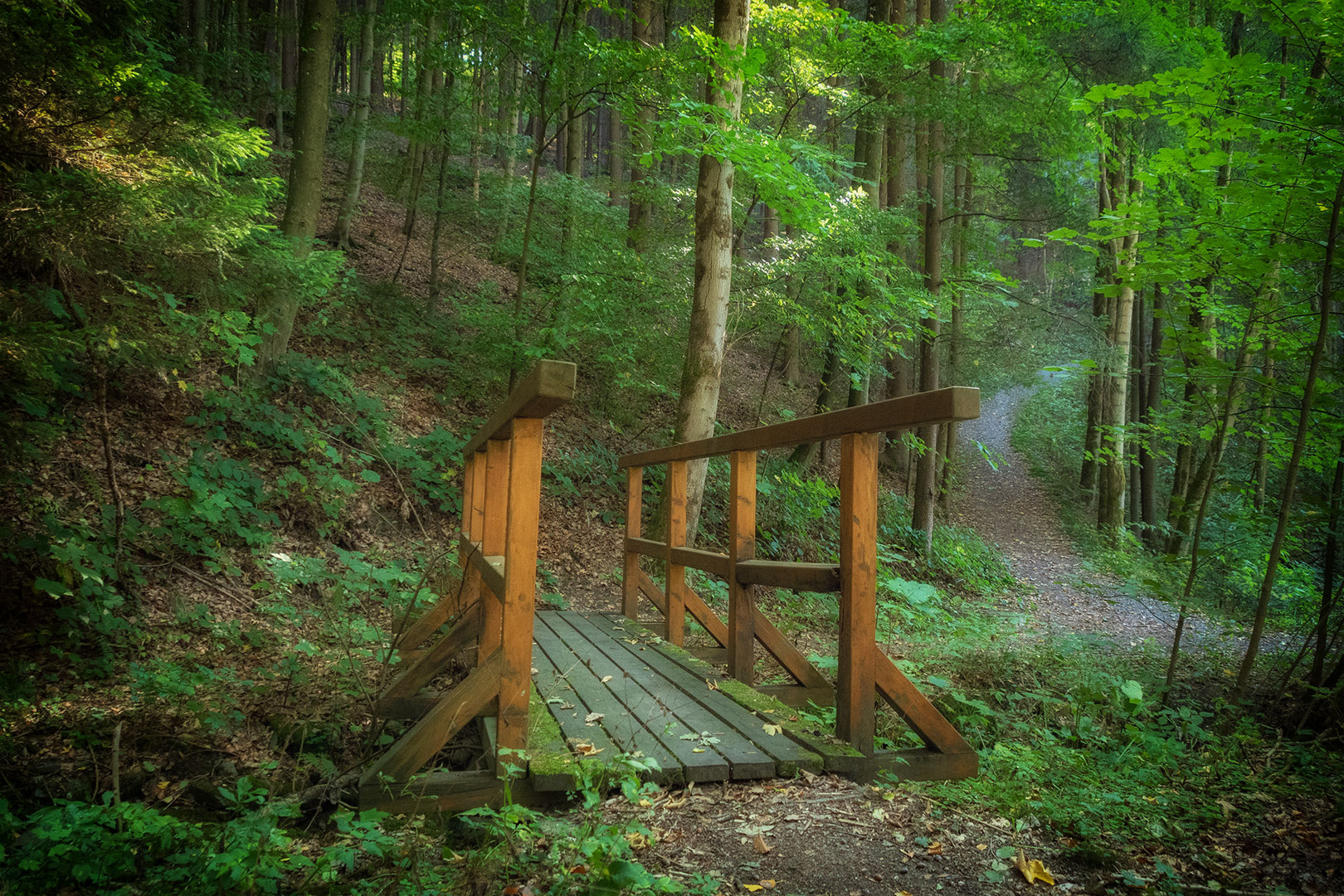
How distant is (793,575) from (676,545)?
1.70 m

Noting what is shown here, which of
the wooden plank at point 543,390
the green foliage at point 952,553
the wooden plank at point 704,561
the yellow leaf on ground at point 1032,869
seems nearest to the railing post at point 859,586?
the yellow leaf on ground at point 1032,869

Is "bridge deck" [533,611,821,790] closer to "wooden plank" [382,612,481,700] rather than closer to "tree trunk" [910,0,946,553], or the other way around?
"wooden plank" [382,612,481,700]

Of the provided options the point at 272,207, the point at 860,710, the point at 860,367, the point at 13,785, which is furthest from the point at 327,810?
the point at 272,207

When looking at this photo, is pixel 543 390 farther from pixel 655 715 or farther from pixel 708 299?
pixel 708 299

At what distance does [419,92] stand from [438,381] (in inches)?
170

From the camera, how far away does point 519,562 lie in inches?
111

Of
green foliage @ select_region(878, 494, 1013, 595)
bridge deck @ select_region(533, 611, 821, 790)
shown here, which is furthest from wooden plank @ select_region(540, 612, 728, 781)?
green foliage @ select_region(878, 494, 1013, 595)

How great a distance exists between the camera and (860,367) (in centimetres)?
1090

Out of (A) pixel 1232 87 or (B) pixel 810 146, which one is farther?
(B) pixel 810 146

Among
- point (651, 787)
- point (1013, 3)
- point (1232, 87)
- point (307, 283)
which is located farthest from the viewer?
point (1013, 3)

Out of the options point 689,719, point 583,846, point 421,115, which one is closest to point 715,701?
point 689,719

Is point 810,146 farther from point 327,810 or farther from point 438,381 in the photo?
point 327,810

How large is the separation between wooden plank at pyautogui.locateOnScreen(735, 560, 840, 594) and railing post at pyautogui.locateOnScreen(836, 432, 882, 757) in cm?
13

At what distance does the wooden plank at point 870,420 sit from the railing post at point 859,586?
4.1 inches
